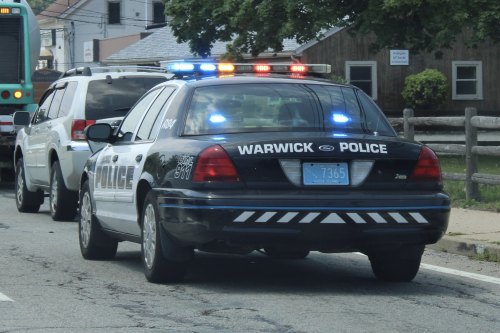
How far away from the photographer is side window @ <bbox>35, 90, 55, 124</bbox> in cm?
1232

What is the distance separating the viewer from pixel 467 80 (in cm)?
3294

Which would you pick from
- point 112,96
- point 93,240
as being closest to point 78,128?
point 112,96

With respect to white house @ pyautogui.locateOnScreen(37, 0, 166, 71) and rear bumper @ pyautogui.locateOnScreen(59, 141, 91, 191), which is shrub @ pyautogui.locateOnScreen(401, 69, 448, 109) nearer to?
rear bumper @ pyautogui.locateOnScreen(59, 141, 91, 191)

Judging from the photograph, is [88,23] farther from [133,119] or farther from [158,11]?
[133,119]

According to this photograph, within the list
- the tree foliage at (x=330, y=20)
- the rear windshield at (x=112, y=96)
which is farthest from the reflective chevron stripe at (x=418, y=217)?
the tree foliage at (x=330, y=20)

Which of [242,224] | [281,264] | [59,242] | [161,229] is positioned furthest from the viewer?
[59,242]

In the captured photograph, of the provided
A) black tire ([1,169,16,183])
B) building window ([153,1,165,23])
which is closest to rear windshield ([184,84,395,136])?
black tire ([1,169,16,183])

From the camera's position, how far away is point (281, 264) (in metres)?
7.84

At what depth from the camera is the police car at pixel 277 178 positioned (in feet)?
19.2

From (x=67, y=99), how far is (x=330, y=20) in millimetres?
12192

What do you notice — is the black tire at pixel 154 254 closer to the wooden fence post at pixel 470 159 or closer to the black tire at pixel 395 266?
the black tire at pixel 395 266

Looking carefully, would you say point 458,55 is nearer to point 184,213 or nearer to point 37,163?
point 37,163

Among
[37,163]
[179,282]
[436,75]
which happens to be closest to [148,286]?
[179,282]

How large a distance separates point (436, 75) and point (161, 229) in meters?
26.3
